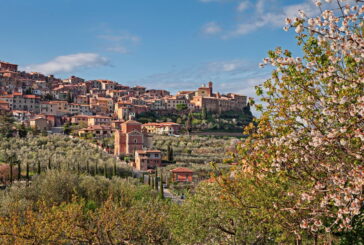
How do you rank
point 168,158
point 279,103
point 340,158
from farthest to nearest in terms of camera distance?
point 168,158 → point 279,103 → point 340,158

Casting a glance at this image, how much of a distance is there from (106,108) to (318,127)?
11962 centimetres

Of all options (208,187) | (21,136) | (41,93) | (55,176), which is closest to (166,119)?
(41,93)

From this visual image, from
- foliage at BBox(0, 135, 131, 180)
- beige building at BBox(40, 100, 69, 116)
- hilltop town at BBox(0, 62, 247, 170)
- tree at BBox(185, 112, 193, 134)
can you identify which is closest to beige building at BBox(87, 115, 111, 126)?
hilltop town at BBox(0, 62, 247, 170)

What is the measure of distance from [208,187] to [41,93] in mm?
116979

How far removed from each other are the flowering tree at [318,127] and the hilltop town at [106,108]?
2211 inches

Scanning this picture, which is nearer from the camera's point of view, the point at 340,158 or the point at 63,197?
the point at 340,158

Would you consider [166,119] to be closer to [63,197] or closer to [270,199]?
[63,197]

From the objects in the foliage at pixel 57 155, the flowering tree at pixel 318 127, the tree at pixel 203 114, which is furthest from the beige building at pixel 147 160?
the tree at pixel 203 114

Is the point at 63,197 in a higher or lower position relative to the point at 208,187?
lower

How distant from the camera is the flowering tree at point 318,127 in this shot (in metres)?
7.39

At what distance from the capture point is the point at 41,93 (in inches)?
4958

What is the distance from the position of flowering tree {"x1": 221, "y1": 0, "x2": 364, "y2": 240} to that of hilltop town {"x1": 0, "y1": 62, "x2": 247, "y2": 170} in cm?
5617

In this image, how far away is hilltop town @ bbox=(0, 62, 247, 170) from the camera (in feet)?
259

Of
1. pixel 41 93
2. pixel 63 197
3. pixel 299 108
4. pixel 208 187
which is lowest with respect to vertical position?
pixel 63 197
